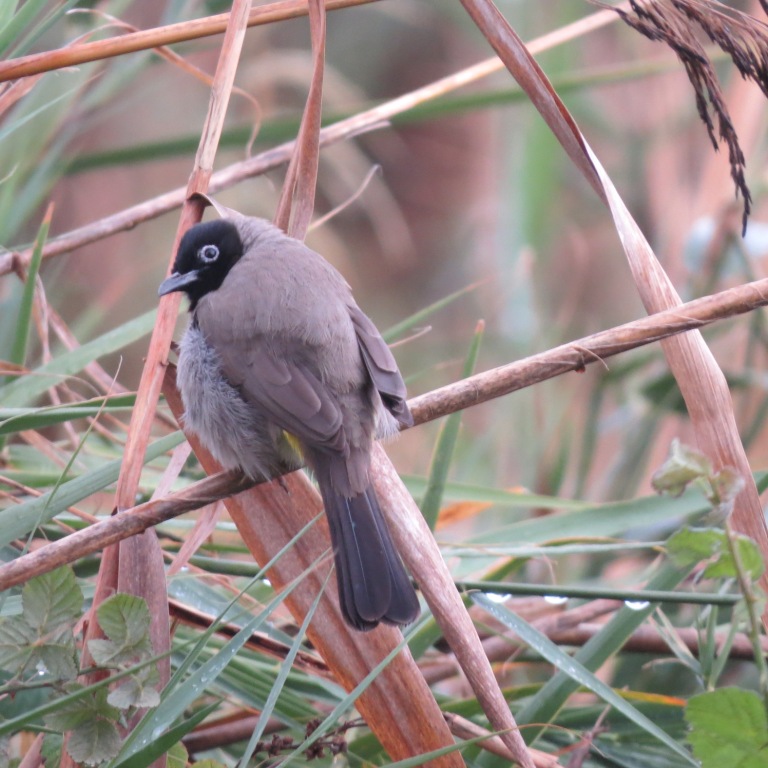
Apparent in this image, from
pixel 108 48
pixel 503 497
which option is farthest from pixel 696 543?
pixel 108 48

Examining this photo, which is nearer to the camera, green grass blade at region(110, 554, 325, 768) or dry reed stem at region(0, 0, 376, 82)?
green grass blade at region(110, 554, 325, 768)

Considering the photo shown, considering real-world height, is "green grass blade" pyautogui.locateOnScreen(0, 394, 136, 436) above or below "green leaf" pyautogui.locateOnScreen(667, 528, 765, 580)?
above

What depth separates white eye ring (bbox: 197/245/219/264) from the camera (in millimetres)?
2928

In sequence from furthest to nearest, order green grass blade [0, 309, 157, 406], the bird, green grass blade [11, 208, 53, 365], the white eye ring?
the white eye ring, green grass blade [0, 309, 157, 406], green grass blade [11, 208, 53, 365], the bird

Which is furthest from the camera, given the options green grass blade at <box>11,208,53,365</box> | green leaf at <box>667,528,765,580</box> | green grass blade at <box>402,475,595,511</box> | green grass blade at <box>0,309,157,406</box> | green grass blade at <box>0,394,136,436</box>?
green grass blade at <box>402,475,595,511</box>

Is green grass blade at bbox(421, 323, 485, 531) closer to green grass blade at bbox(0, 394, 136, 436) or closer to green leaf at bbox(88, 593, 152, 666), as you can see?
green grass blade at bbox(0, 394, 136, 436)

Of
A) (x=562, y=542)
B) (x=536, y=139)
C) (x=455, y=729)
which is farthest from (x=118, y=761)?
(x=536, y=139)

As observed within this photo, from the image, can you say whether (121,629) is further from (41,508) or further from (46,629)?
(41,508)

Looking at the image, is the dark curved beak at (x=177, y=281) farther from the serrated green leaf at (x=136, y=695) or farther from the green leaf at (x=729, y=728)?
the green leaf at (x=729, y=728)

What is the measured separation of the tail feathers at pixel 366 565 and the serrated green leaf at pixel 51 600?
0.53 m

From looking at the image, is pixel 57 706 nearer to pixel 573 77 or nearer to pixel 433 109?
pixel 433 109

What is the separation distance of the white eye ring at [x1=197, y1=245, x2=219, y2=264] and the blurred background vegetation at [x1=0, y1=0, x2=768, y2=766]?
0.98ft

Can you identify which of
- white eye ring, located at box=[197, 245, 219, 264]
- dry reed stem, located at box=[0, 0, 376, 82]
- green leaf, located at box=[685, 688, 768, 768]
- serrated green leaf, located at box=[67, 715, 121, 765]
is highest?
dry reed stem, located at box=[0, 0, 376, 82]

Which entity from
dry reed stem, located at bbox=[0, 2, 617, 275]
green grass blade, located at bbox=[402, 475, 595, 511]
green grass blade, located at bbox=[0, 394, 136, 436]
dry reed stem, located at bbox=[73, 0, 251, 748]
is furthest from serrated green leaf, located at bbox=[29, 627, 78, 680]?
dry reed stem, located at bbox=[0, 2, 617, 275]
